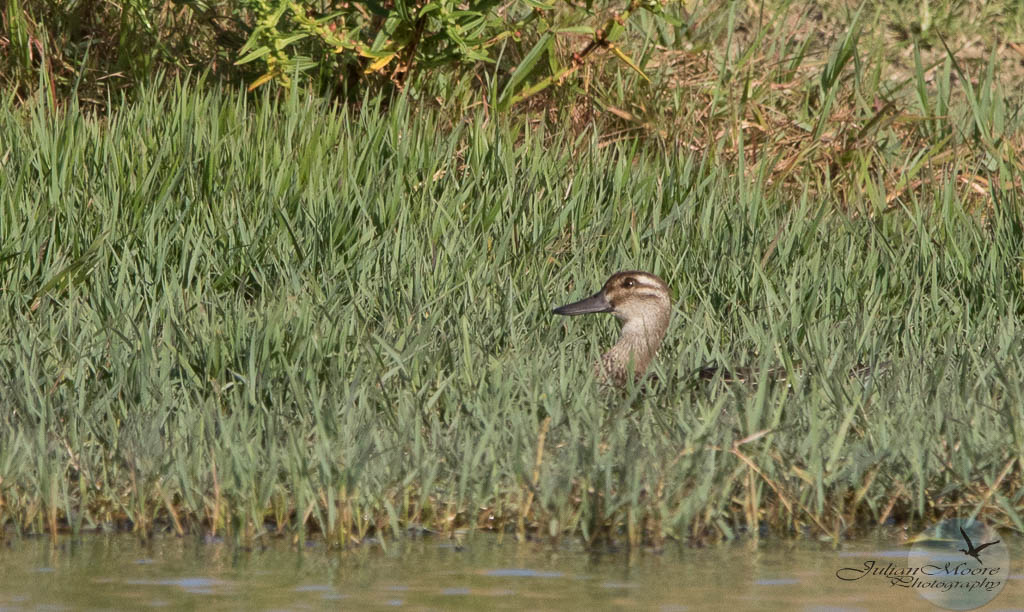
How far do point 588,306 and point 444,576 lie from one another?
2537 millimetres

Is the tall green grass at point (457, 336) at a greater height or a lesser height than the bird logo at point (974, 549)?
greater

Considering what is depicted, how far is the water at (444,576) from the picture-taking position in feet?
12.4

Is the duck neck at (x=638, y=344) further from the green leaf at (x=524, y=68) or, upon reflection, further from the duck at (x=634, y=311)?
the green leaf at (x=524, y=68)

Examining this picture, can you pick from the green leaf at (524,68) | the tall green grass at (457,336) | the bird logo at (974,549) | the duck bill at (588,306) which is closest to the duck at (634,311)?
the duck bill at (588,306)

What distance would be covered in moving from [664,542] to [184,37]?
6.41 meters

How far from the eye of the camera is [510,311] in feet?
20.6

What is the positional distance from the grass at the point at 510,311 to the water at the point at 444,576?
11 centimetres

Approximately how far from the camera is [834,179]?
9.09 meters

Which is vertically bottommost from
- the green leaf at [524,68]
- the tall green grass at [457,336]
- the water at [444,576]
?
the water at [444,576]

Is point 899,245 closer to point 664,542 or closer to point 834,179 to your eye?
point 834,179

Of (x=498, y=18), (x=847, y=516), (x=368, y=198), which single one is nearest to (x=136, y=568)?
(x=847, y=516)

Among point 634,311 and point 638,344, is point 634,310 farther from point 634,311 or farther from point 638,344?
point 638,344

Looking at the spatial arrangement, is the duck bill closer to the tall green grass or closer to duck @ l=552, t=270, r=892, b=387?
duck @ l=552, t=270, r=892, b=387

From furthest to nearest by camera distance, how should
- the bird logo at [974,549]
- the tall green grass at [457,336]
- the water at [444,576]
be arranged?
the tall green grass at [457,336] < the bird logo at [974,549] < the water at [444,576]
